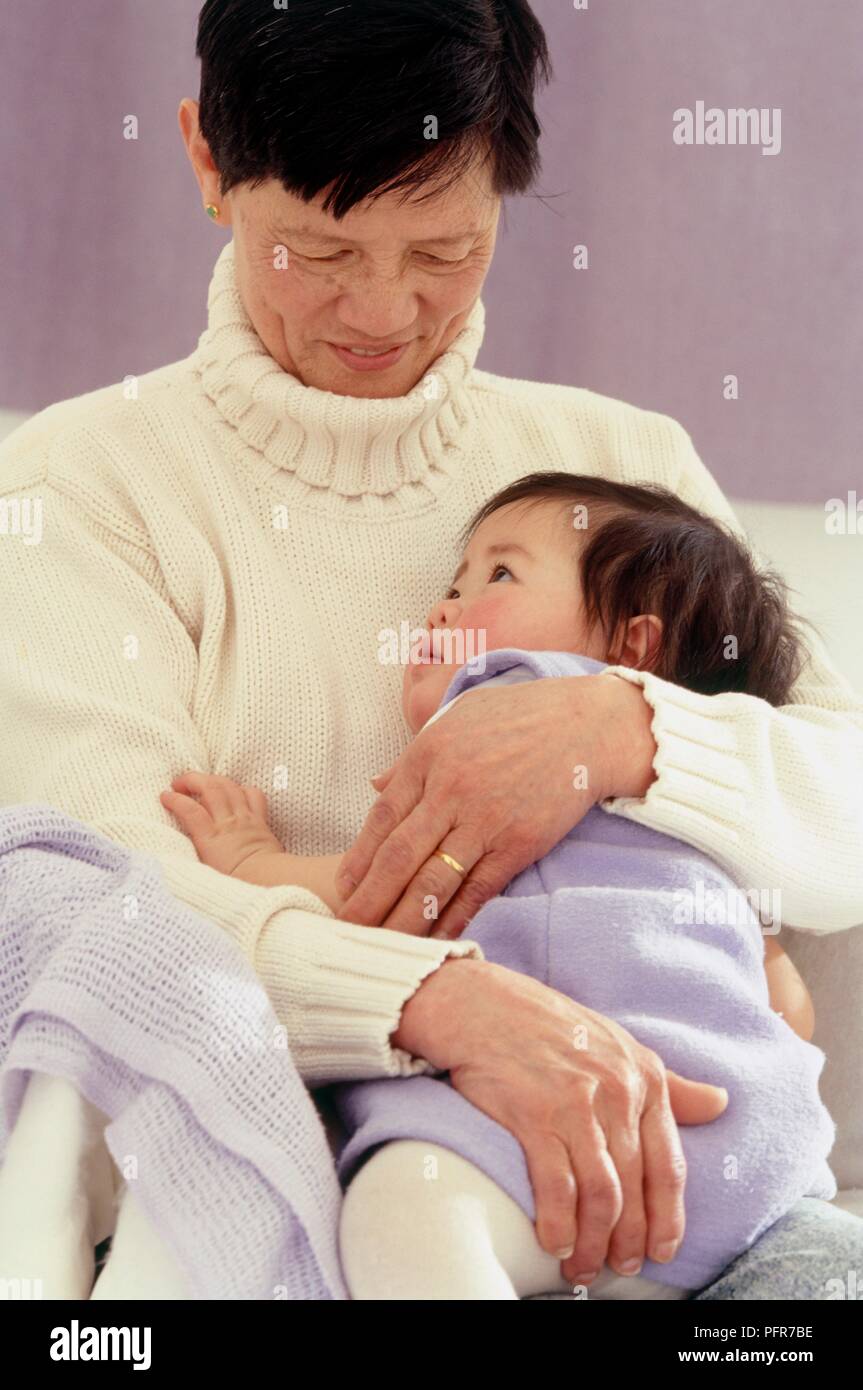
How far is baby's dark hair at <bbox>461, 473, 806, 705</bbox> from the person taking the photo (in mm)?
1493

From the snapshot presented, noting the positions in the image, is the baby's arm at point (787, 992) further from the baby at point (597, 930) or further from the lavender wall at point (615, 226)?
Result: the lavender wall at point (615, 226)

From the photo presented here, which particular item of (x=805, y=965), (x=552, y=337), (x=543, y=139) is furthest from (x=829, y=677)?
(x=543, y=139)

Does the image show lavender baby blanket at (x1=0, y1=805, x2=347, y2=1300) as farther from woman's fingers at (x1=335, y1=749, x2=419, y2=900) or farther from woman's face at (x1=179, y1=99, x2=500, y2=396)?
woman's face at (x1=179, y1=99, x2=500, y2=396)

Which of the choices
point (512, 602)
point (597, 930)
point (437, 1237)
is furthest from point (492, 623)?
point (437, 1237)

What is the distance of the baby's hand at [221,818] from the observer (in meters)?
1.36

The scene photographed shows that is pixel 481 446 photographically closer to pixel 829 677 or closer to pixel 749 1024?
pixel 829 677

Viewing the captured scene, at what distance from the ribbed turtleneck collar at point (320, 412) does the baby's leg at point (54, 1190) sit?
0.74 meters

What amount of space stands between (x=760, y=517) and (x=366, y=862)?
1479mm

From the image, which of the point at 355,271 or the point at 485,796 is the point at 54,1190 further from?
the point at 355,271

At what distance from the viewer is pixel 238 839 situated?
1.37 metres

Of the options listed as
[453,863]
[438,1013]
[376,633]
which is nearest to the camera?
[438,1013]

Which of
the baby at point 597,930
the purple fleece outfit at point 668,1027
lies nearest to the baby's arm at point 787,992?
the baby at point 597,930

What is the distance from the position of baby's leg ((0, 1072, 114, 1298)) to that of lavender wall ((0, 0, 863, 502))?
1.62 m

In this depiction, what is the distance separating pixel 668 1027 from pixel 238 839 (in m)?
0.43
